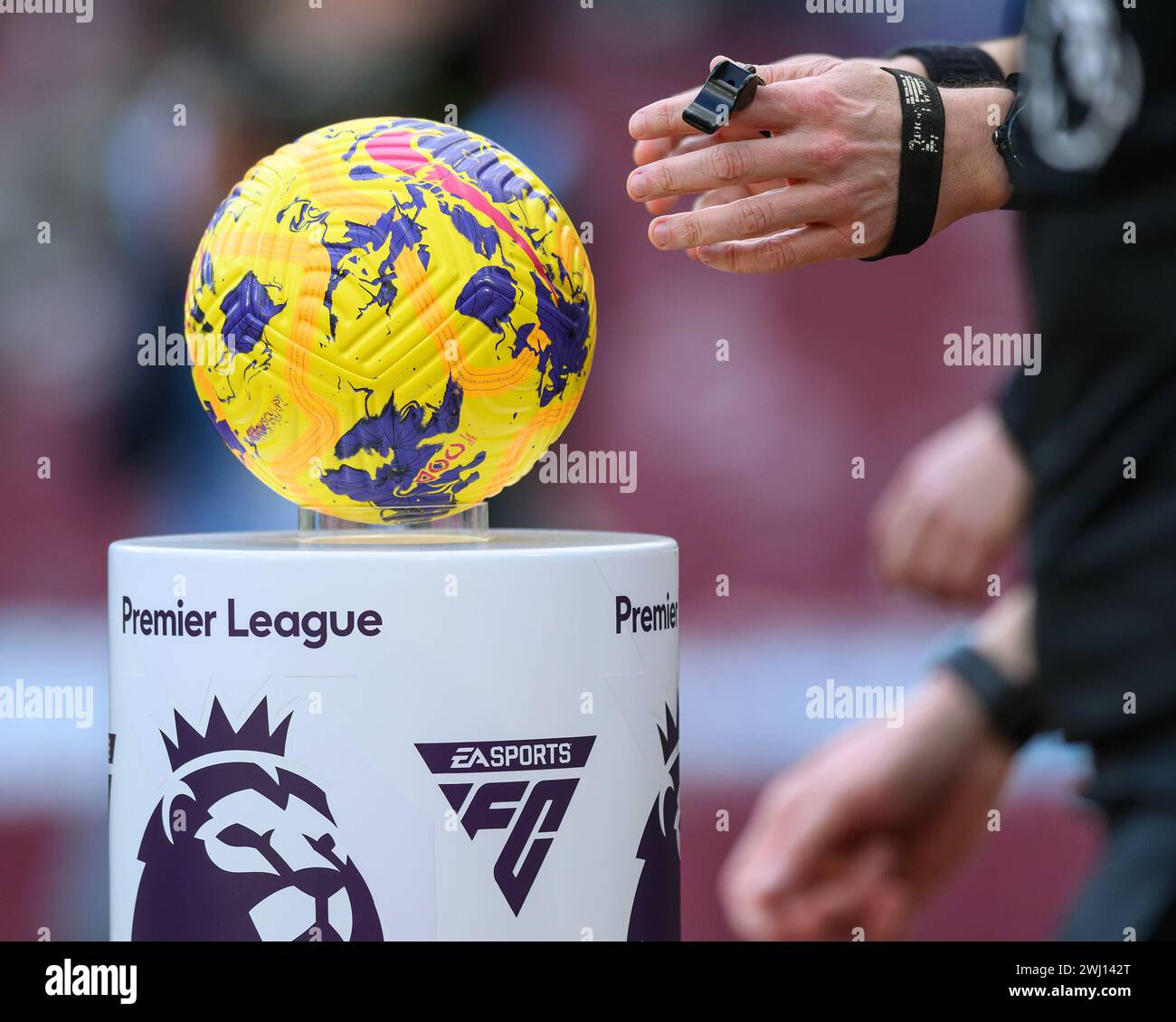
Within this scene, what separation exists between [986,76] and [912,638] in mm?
1383

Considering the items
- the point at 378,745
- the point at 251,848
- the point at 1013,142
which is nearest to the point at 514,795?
the point at 378,745

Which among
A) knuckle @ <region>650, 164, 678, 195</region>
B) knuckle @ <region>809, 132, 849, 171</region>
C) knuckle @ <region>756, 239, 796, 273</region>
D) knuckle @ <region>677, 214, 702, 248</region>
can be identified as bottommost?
knuckle @ <region>756, 239, 796, 273</region>

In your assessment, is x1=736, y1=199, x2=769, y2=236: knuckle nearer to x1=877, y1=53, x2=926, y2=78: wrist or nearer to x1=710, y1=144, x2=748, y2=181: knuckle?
x1=710, y1=144, x2=748, y2=181: knuckle

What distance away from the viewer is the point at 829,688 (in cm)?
306

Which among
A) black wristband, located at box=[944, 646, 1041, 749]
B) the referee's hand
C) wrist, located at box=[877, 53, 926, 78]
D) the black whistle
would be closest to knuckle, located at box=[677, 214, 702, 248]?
the referee's hand

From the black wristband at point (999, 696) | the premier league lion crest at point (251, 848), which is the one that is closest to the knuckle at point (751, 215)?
the premier league lion crest at point (251, 848)

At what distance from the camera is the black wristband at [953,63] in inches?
81.6

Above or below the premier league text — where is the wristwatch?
above

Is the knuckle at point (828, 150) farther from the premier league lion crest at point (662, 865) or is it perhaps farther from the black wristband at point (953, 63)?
the premier league lion crest at point (662, 865)

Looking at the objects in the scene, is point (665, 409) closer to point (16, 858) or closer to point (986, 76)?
point (986, 76)

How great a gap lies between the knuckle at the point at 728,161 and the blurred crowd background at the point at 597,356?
1.51 meters

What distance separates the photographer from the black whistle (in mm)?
1636
